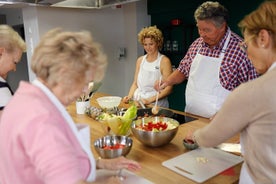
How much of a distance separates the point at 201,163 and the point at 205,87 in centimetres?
85

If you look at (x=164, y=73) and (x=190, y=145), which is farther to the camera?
(x=164, y=73)

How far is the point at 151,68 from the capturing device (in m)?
2.47

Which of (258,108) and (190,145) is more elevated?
Result: (258,108)

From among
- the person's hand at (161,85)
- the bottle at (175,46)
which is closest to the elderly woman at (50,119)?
the person's hand at (161,85)

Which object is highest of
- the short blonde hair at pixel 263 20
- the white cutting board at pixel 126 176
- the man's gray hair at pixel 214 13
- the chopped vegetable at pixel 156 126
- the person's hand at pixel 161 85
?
the man's gray hair at pixel 214 13

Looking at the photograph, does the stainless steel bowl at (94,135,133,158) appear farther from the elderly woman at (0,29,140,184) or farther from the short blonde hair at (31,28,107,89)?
the short blonde hair at (31,28,107,89)

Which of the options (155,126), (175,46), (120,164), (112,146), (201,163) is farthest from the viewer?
(175,46)

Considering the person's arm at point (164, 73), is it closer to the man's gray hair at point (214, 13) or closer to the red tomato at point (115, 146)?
the man's gray hair at point (214, 13)

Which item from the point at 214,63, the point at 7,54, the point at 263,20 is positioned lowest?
the point at 214,63

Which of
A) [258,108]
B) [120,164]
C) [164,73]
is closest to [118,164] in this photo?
[120,164]

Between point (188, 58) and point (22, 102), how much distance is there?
162cm

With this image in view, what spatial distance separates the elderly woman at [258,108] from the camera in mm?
845

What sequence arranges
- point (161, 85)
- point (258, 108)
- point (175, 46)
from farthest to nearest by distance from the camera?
point (175, 46)
point (161, 85)
point (258, 108)

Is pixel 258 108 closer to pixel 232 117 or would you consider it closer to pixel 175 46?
pixel 232 117
